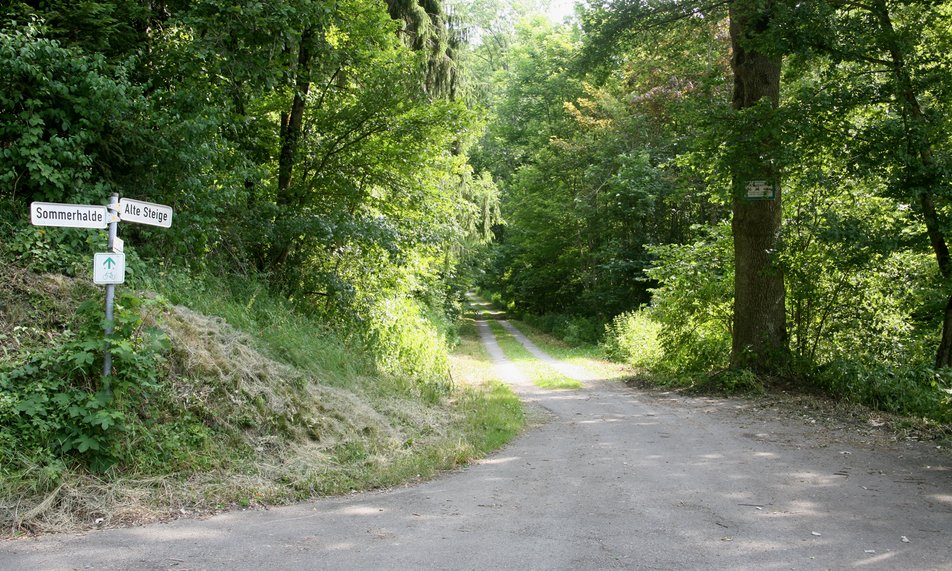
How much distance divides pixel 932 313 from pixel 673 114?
5.70 metres

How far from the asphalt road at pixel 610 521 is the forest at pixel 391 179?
1404mm

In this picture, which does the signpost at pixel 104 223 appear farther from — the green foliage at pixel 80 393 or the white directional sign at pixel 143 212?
the green foliage at pixel 80 393

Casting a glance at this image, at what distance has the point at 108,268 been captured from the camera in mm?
6004

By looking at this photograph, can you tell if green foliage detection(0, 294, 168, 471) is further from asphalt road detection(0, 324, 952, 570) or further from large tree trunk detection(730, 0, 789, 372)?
large tree trunk detection(730, 0, 789, 372)

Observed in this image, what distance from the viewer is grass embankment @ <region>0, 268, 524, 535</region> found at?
5.66 meters

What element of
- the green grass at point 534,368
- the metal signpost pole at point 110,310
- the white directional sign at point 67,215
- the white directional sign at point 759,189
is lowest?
the green grass at point 534,368

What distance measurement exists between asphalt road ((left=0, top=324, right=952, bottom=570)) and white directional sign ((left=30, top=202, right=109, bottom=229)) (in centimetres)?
259

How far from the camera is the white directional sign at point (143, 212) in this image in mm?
6238

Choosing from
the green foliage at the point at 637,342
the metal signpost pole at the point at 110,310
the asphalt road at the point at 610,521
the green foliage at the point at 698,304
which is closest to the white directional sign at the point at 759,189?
the green foliage at the point at 698,304

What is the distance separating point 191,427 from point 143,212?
2.10 meters

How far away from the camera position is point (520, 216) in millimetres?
41312

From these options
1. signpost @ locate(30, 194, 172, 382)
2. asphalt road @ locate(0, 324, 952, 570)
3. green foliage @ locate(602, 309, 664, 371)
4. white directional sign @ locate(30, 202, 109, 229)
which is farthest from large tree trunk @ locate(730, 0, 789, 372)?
white directional sign @ locate(30, 202, 109, 229)

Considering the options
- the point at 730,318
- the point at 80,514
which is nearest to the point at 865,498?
the point at 80,514

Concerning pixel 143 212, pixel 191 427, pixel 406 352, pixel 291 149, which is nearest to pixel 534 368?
pixel 406 352
